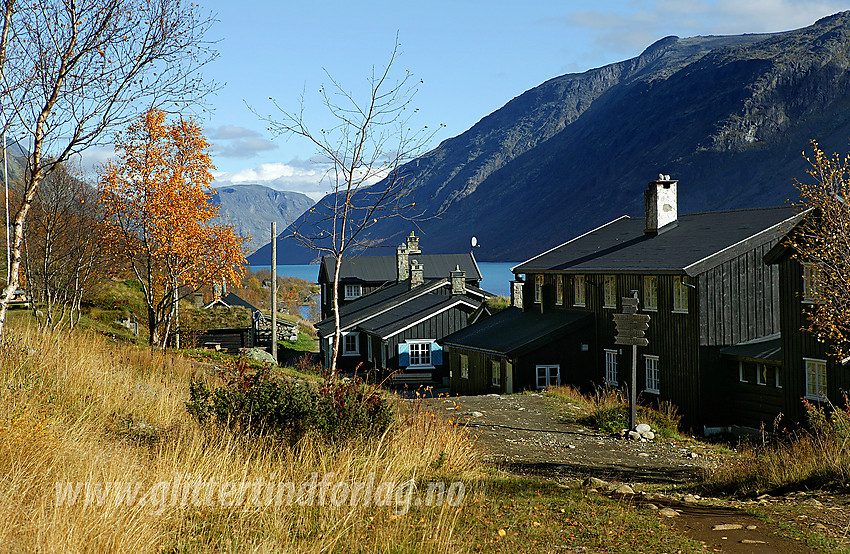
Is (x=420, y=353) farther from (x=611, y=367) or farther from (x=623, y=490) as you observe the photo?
(x=623, y=490)

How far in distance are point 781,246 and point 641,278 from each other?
23.7 feet

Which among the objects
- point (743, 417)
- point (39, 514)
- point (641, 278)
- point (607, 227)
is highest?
point (607, 227)

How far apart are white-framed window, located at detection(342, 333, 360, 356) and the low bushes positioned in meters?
38.7

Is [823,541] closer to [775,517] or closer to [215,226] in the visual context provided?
[775,517]

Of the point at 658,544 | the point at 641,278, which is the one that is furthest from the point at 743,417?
the point at 658,544

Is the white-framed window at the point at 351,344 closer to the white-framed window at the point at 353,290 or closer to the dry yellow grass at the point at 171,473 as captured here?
the white-framed window at the point at 353,290

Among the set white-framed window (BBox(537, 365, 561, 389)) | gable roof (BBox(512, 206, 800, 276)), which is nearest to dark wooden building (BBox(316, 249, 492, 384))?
gable roof (BBox(512, 206, 800, 276))

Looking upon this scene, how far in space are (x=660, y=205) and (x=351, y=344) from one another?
23.3 metres

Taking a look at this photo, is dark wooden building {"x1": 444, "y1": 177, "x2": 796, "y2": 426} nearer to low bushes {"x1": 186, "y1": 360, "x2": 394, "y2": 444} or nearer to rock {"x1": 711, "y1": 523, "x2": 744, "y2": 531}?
rock {"x1": 711, "y1": 523, "x2": 744, "y2": 531}

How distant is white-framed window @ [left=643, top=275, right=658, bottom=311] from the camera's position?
93.4 feet

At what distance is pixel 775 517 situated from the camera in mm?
8516

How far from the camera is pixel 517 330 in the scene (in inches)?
1366

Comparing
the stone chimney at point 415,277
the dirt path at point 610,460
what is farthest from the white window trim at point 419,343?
the dirt path at point 610,460

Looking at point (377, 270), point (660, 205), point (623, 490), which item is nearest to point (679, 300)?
point (660, 205)
